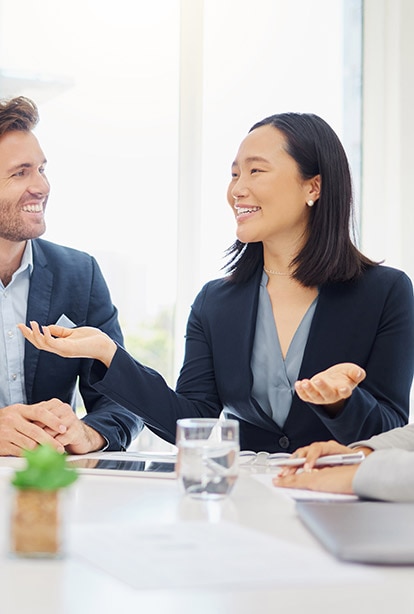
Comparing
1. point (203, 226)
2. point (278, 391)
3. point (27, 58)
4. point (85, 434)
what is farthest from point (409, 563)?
point (27, 58)

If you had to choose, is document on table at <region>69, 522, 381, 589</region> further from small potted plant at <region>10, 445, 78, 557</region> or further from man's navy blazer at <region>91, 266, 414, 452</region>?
man's navy blazer at <region>91, 266, 414, 452</region>

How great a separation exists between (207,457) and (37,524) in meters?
0.35

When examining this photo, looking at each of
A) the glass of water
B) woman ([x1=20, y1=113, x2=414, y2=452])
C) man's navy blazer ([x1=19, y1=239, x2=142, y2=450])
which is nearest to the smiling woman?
man's navy blazer ([x1=19, y1=239, x2=142, y2=450])

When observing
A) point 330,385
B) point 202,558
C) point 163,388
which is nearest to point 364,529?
point 202,558

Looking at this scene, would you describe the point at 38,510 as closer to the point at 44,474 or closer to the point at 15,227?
the point at 44,474

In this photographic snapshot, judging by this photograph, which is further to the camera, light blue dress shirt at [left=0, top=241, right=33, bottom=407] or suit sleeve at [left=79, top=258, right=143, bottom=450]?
light blue dress shirt at [left=0, top=241, right=33, bottom=407]

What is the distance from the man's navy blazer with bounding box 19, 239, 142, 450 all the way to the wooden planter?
1.28m

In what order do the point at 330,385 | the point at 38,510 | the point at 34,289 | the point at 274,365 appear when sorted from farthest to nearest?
1. the point at 34,289
2. the point at 274,365
3. the point at 330,385
4. the point at 38,510

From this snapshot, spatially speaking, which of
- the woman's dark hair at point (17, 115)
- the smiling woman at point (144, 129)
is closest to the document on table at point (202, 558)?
the woman's dark hair at point (17, 115)

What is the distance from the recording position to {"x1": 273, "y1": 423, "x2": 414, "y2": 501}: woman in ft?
3.51

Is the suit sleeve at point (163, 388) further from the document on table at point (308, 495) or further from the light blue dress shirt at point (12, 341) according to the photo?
the document on table at point (308, 495)

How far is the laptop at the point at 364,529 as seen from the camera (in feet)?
2.55

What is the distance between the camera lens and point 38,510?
0.79 meters

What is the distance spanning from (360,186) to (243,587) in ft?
9.74
